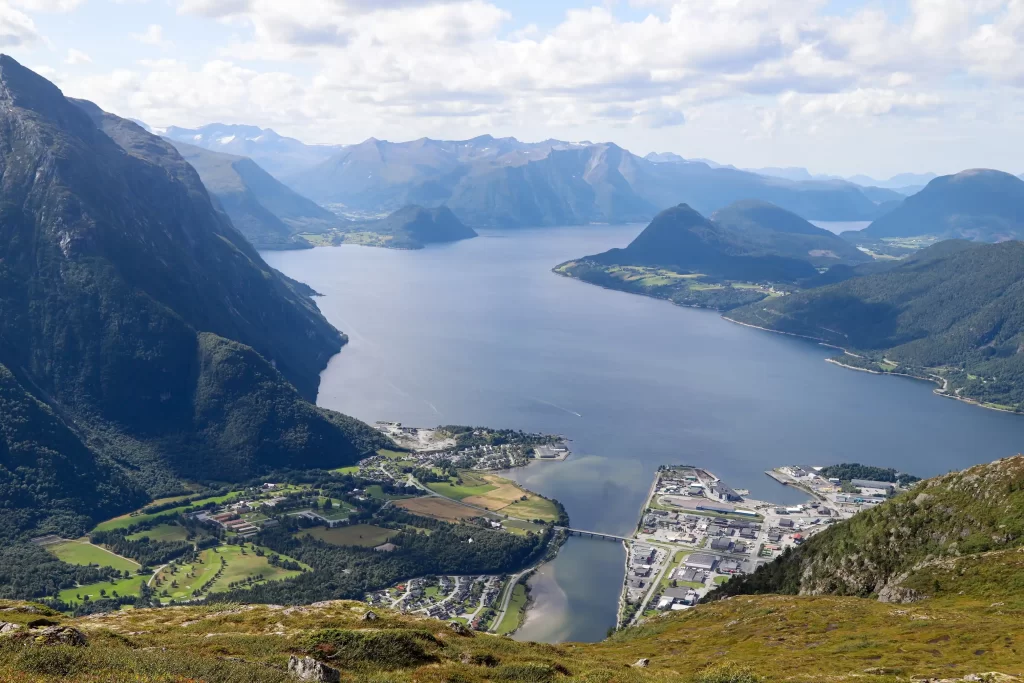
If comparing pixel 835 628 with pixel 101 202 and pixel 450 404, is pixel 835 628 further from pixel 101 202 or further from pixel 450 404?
pixel 101 202

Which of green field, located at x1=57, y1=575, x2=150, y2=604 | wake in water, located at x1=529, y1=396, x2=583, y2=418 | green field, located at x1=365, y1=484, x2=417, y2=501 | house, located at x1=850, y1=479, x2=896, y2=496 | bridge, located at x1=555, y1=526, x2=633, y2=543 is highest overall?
wake in water, located at x1=529, y1=396, x2=583, y2=418

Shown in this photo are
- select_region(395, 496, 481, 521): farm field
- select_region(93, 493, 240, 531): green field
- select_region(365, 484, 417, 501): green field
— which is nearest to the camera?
select_region(93, 493, 240, 531): green field

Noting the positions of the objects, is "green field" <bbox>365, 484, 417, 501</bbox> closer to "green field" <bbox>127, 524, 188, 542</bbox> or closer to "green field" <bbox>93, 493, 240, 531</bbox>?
"green field" <bbox>93, 493, 240, 531</bbox>

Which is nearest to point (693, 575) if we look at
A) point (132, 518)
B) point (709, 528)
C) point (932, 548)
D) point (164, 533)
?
point (709, 528)

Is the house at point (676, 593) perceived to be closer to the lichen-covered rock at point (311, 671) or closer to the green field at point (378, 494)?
the green field at point (378, 494)

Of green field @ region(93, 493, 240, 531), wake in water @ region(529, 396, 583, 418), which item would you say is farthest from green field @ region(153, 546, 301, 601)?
wake in water @ region(529, 396, 583, 418)

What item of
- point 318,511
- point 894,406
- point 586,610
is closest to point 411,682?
point 586,610

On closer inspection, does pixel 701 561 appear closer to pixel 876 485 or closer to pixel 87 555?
pixel 876 485
